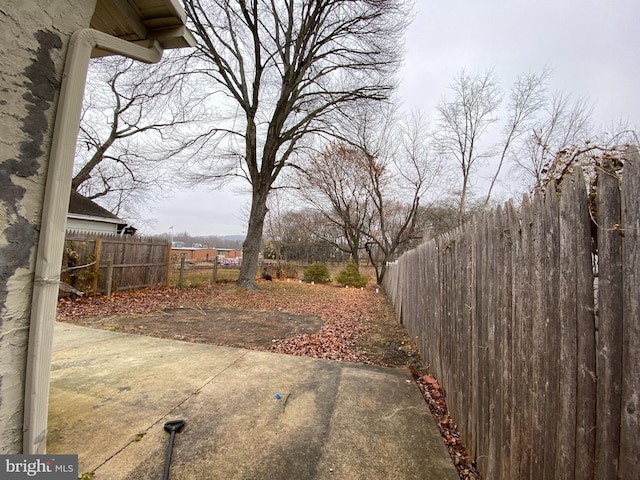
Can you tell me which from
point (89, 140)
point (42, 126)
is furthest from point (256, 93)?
point (89, 140)

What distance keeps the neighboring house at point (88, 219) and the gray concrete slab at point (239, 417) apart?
12.6 meters

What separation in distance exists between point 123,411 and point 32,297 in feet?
5.80

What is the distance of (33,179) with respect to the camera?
132 centimetres

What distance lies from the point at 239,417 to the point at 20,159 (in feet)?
7.85

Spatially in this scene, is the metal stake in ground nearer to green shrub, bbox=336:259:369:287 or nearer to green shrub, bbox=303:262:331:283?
green shrub, bbox=303:262:331:283

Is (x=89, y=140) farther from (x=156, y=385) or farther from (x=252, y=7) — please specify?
(x=156, y=385)

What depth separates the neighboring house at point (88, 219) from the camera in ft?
43.3

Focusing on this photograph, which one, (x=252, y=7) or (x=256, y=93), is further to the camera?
(x=256, y=93)

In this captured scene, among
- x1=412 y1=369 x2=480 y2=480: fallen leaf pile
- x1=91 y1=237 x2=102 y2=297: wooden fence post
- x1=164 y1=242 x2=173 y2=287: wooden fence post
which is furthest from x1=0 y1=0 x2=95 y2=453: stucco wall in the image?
x1=164 y1=242 x2=173 y2=287: wooden fence post

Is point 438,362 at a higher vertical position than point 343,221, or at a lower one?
lower

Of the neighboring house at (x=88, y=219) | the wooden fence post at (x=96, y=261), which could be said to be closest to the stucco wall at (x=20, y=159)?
the wooden fence post at (x=96, y=261)

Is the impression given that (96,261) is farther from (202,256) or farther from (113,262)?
(202,256)

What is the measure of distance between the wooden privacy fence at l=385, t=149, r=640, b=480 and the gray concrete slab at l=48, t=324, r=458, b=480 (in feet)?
2.17

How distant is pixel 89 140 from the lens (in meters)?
16.2
